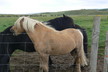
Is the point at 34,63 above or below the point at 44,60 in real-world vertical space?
below

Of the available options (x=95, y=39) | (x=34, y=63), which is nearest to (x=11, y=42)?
(x=34, y=63)

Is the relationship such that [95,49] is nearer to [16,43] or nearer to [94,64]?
[94,64]

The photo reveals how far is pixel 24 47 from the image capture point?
5828 millimetres

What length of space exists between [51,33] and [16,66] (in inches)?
79.0

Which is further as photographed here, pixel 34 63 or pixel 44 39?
pixel 34 63

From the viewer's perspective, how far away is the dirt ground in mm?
5783

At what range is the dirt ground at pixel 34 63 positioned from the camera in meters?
5.78

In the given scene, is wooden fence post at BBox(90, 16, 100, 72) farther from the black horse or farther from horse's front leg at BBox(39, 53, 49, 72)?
the black horse

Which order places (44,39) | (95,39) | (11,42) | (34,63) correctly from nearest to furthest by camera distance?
(95,39) < (44,39) < (11,42) < (34,63)

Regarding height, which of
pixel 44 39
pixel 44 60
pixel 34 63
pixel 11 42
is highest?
pixel 44 39

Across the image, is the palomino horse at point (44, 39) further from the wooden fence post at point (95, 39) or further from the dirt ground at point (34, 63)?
the dirt ground at point (34, 63)

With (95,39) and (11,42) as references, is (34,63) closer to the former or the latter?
(11,42)

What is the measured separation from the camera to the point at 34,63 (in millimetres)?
6379

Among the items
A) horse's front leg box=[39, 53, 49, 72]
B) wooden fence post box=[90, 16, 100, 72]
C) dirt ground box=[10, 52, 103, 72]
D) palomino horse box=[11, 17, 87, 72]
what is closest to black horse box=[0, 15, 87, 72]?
dirt ground box=[10, 52, 103, 72]
